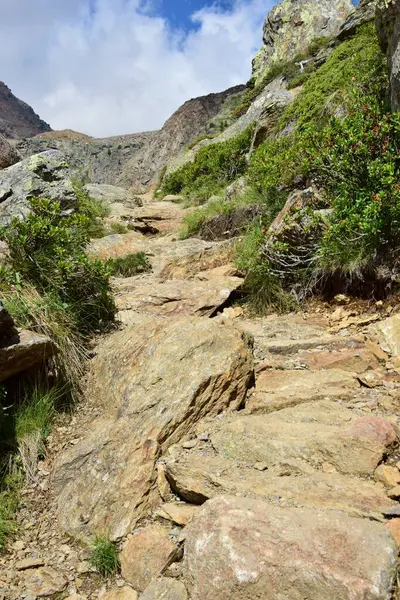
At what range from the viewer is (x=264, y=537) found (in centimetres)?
246

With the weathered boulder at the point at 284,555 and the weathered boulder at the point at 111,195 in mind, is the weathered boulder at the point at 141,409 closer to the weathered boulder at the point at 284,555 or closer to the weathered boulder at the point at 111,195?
the weathered boulder at the point at 284,555

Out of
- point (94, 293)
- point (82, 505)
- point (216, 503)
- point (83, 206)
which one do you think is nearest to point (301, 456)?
point (216, 503)

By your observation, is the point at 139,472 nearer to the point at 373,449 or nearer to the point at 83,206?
the point at 373,449

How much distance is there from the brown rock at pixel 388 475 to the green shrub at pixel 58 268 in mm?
3665

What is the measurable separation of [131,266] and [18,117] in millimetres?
131053

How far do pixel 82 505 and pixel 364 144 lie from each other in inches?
208

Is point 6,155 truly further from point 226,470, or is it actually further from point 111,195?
point 226,470

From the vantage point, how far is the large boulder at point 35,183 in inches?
333

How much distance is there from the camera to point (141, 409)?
4.05 meters

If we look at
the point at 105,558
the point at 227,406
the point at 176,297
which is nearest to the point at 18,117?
the point at 176,297

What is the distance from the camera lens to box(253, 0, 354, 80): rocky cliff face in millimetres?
31344

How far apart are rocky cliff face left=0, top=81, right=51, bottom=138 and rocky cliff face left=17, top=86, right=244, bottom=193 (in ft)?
186

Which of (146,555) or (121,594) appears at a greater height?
(146,555)

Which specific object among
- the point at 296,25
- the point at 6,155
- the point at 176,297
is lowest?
the point at 176,297
